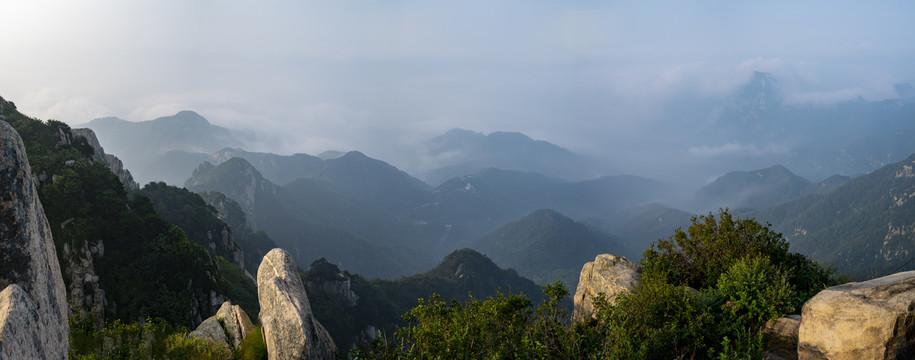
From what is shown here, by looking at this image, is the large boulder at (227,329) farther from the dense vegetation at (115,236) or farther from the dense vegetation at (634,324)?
the dense vegetation at (115,236)

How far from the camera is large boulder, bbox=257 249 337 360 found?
17266mm

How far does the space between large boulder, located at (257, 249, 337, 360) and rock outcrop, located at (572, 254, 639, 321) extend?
1178cm

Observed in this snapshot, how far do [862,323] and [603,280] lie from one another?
10.5m

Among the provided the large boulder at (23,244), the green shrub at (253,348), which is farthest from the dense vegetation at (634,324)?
the large boulder at (23,244)

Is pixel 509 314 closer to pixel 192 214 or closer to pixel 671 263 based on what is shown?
pixel 671 263

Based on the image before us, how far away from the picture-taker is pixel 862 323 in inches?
499

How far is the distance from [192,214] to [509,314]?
111 m

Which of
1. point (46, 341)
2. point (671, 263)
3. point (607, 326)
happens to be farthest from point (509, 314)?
point (46, 341)

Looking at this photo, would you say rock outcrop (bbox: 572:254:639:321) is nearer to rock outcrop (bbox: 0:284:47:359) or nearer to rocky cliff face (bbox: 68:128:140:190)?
rock outcrop (bbox: 0:284:47:359)

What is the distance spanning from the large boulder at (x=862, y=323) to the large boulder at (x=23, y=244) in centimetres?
2367

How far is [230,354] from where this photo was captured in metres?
18.8

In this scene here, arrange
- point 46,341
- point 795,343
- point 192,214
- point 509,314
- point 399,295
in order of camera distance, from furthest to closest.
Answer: point 399,295 → point 192,214 → point 509,314 → point 795,343 → point 46,341

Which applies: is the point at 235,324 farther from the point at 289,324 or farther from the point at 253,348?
the point at 289,324

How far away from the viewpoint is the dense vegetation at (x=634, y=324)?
47.3ft
